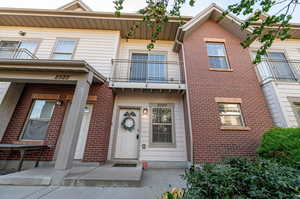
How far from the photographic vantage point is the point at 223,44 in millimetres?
6449

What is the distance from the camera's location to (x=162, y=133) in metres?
5.62

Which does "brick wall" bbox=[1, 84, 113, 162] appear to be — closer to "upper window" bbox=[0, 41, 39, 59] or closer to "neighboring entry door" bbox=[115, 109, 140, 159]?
"neighboring entry door" bbox=[115, 109, 140, 159]

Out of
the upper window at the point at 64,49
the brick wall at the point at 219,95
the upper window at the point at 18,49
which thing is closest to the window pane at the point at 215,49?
the brick wall at the point at 219,95

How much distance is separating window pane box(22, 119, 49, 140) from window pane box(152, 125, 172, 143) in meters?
4.66

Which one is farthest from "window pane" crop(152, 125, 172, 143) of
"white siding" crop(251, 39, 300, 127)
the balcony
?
"white siding" crop(251, 39, 300, 127)

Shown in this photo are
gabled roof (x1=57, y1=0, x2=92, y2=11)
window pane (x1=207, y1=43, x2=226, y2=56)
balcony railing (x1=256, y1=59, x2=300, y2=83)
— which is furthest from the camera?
gabled roof (x1=57, y1=0, x2=92, y2=11)

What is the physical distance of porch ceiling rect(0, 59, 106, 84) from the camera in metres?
3.97

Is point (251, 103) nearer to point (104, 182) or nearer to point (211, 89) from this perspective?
point (211, 89)

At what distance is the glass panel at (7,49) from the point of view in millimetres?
6041

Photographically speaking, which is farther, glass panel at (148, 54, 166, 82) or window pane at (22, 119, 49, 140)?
glass panel at (148, 54, 166, 82)

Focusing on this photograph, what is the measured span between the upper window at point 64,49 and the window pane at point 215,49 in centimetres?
718

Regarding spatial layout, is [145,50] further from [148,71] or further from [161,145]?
[161,145]

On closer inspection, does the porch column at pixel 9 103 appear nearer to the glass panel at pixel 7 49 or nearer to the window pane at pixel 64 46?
the glass panel at pixel 7 49

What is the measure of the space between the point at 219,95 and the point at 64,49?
8063mm
